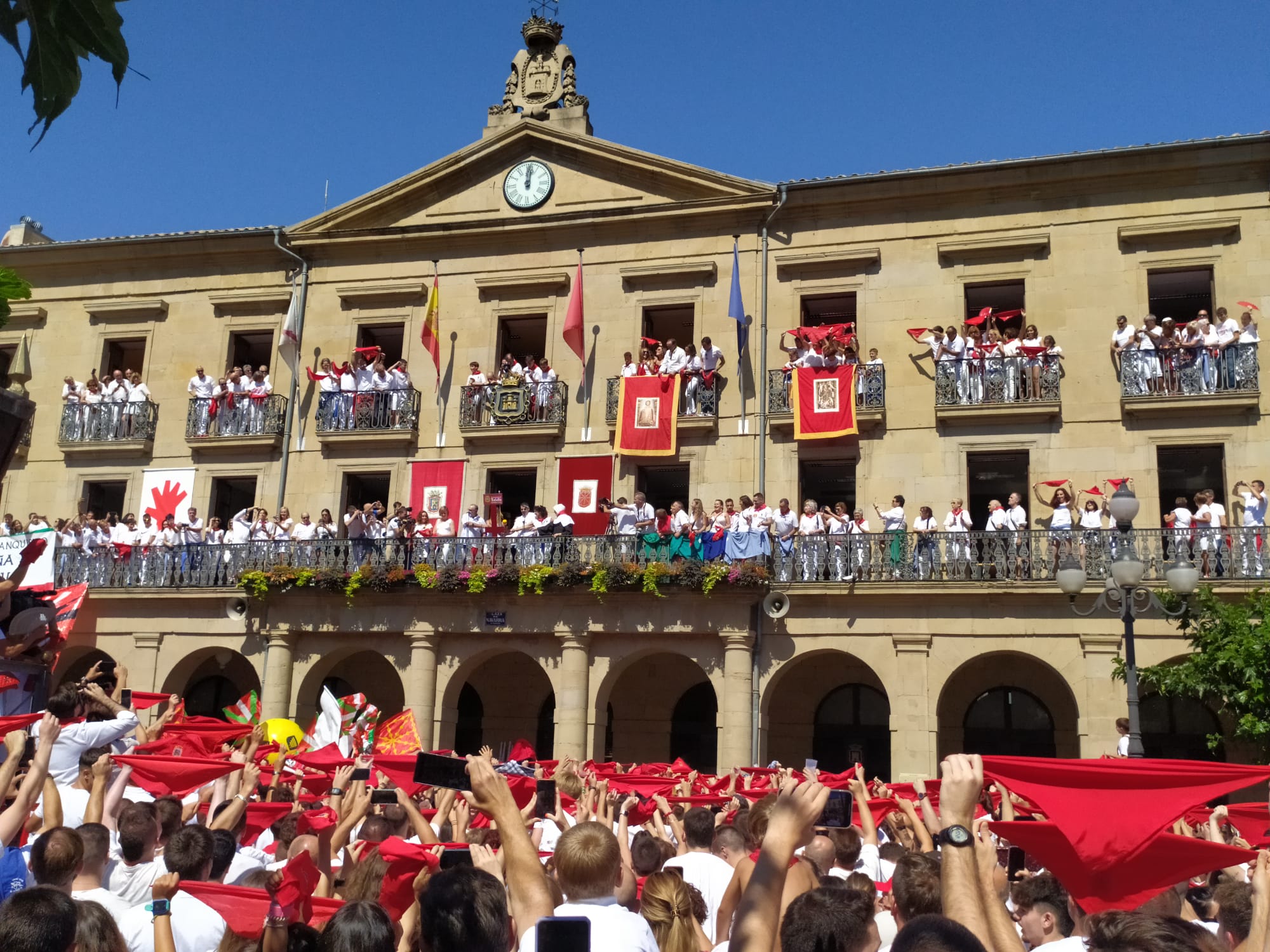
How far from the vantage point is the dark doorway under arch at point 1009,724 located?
22.0 metres

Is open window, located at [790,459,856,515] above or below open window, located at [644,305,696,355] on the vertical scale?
below

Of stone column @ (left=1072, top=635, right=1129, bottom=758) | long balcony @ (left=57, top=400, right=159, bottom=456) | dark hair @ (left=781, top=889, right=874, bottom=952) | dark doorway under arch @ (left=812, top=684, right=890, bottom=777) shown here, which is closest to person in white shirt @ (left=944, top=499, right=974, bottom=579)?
stone column @ (left=1072, top=635, right=1129, bottom=758)

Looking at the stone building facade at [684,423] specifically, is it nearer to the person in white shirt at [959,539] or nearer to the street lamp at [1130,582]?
the person in white shirt at [959,539]

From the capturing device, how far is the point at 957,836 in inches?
145

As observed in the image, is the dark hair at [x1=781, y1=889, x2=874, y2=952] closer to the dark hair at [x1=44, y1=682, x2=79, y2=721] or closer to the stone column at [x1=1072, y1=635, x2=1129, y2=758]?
the dark hair at [x1=44, y1=682, x2=79, y2=721]

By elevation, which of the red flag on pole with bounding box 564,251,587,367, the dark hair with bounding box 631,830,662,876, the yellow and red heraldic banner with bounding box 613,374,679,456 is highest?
the red flag on pole with bounding box 564,251,587,367

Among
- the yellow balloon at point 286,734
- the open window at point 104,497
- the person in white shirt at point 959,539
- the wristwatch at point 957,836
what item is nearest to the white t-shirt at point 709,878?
the wristwatch at point 957,836

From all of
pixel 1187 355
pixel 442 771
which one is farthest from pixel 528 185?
pixel 442 771

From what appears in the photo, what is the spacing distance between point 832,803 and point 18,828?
11.3ft

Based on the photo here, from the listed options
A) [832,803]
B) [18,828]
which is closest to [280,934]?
[18,828]

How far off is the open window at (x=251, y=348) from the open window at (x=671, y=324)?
828cm

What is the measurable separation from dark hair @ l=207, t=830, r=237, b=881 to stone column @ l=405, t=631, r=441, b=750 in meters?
16.2

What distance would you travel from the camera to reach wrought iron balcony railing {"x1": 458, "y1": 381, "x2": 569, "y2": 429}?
23609 mm

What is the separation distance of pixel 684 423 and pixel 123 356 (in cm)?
1406
